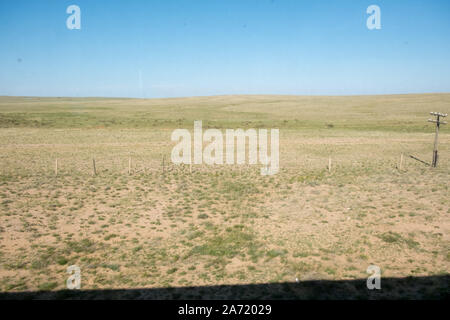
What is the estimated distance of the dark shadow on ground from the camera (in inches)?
301

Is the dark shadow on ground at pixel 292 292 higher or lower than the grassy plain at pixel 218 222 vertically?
lower

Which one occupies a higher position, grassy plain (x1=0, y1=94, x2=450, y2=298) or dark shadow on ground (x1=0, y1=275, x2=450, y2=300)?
grassy plain (x1=0, y1=94, x2=450, y2=298)

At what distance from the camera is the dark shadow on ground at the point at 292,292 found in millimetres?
7648

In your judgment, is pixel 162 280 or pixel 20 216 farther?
pixel 20 216

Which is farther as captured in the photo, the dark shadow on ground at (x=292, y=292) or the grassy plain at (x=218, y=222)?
the grassy plain at (x=218, y=222)

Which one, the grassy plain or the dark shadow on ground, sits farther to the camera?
the grassy plain

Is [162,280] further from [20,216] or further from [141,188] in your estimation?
[141,188]

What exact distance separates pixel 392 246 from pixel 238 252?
17.9 ft

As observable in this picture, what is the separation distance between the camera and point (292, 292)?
7871 millimetres

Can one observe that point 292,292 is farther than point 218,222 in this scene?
No

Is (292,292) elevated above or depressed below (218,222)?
below
